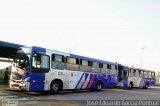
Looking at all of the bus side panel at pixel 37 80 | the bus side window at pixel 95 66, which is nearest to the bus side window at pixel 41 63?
the bus side panel at pixel 37 80

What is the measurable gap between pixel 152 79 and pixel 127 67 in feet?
30.3

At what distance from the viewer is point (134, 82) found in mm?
31469

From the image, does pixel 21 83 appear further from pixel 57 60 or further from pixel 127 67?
pixel 127 67

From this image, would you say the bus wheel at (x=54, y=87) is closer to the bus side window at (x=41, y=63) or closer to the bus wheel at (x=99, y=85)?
the bus side window at (x=41, y=63)

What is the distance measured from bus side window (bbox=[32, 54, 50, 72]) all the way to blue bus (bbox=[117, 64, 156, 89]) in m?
13.3

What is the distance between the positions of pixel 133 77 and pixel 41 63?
680 inches

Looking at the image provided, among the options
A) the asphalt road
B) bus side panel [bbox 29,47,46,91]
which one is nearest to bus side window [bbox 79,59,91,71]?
Answer: the asphalt road

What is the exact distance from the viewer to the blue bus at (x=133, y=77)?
95.3 ft

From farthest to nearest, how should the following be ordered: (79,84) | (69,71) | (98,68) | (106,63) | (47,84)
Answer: (106,63), (98,68), (79,84), (69,71), (47,84)

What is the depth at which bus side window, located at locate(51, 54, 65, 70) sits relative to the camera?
18.0m

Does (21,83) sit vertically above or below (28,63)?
below

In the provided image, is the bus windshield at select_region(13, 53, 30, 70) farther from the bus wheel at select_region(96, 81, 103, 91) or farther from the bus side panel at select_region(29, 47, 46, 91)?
the bus wheel at select_region(96, 81, 103, 91)

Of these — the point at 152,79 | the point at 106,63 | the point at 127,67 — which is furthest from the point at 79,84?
the point at 152,79

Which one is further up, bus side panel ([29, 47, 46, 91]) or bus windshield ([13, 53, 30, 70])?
bus windshield ([13, 53, 30, 70])
